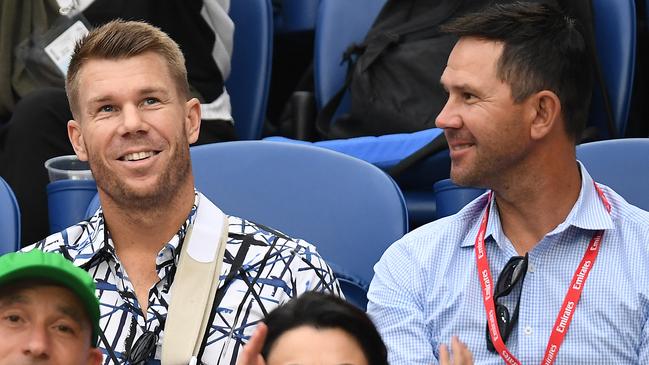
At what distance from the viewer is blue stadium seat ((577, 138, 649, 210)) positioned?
112 inches

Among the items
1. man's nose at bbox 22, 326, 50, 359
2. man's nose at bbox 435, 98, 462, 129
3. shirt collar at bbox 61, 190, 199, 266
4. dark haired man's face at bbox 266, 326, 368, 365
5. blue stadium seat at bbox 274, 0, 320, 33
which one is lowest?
blue stadium seat at bbox 274, 0, 320, 33

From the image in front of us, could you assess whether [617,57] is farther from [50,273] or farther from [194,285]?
[50,273]

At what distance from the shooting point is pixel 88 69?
2588 millimetres

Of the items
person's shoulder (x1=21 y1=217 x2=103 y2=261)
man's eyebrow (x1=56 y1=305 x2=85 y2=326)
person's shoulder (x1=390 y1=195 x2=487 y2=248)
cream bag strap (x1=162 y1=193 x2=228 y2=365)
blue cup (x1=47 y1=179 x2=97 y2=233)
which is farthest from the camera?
blue cup (x1=47 y1=179 x2=97 y2=233)

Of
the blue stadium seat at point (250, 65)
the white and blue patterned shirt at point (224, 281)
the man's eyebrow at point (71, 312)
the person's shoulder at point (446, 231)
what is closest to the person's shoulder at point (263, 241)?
the white and blue patterned shirt at point (224, 281)

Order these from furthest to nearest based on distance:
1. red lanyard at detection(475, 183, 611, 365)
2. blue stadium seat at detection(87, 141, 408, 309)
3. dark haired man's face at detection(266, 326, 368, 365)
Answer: blue stadium seat at detection(87, 141, 408, 309) < red lanyard at detection(475, 183, 611, 365) < dark haired man's face at detection(266, 326, 368, 365)

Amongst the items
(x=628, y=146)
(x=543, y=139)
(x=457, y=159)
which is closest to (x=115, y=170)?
(x=457, y=159)

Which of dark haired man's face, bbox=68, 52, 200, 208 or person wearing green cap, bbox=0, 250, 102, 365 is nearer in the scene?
person wearing green cap, bbox=0, 250, 102, 365

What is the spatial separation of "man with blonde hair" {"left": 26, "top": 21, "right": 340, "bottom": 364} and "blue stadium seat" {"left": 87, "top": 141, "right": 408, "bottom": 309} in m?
0.27

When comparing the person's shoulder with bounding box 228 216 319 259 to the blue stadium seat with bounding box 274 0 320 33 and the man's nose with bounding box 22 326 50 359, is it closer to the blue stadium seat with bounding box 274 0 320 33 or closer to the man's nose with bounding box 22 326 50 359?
the man's nose with bounding box 22 326 50 359

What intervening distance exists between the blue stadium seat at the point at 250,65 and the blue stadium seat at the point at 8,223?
1.13 metres

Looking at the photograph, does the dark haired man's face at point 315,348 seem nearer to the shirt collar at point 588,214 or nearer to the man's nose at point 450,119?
the shirt collar at point 588,214

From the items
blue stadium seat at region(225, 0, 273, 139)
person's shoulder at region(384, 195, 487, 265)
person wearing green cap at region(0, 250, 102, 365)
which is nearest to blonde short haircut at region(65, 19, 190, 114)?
person's shoulder at region(384, 195, 487, 265)

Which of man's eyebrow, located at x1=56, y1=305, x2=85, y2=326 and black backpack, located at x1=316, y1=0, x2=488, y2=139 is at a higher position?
man's eyebrow, located at x1=56, y1=305, x2=85, y2=326
